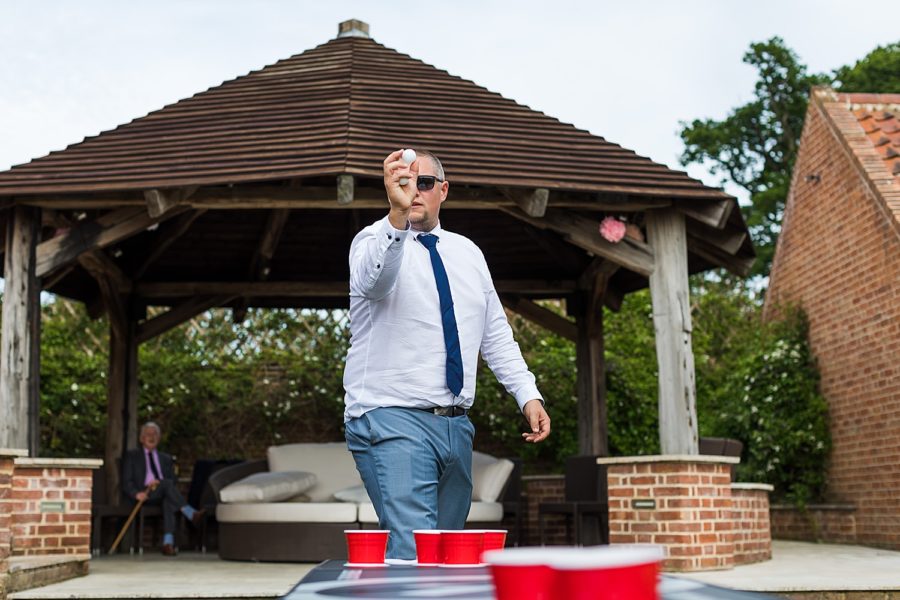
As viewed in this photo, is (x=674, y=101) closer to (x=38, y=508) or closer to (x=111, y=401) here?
(x=111, y=401)

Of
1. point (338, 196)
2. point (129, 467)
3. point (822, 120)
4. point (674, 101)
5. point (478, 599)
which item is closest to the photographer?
point (478, 599)

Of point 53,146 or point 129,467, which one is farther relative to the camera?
point 129,467

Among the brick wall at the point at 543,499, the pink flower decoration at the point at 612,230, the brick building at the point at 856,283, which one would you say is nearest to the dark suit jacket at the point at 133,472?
the brick wall at the point at 543,499

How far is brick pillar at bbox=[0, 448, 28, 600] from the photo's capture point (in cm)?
556

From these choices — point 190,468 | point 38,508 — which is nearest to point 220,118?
point 38,508

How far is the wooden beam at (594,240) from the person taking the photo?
7469 millimetres

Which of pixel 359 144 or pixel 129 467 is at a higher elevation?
pixel 359 144

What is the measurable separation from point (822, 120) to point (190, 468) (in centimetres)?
763

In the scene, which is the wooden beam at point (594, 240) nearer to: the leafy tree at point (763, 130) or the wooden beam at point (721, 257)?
the wooden beam at point (721, 257)

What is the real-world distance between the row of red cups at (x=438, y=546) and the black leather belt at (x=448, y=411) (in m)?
1.02

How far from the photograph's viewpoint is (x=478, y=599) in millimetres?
1279

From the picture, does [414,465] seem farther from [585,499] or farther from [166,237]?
[166,237]

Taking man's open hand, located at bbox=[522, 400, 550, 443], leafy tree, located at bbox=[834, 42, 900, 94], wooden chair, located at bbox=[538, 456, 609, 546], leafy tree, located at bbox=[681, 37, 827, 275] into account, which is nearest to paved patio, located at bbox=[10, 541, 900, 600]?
wooden chair, located at bbox=[538, 456, 609, 546]

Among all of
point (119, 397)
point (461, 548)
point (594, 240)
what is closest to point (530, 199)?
point (594, 240)
